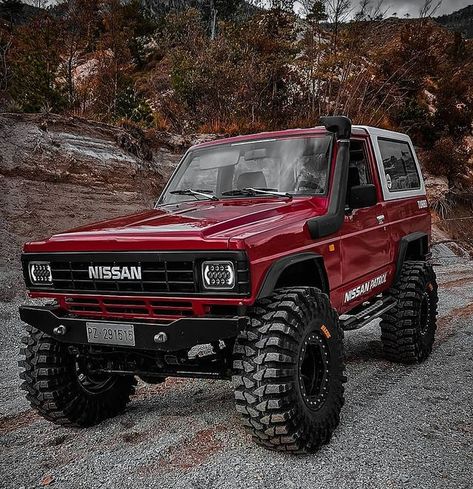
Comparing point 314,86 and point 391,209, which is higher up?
point 314,86

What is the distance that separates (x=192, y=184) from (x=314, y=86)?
41.7ft

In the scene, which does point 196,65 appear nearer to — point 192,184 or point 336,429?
point 192,184

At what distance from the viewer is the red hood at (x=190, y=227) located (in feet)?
9.09

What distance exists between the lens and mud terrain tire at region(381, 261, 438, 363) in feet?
15.4

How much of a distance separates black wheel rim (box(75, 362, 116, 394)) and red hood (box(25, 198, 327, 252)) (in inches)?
38.9

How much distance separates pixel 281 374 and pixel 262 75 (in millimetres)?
13961

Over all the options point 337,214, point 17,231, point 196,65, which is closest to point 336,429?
point 337,214

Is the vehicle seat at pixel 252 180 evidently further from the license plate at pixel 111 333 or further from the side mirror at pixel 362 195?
the license plate at pixel 111 333

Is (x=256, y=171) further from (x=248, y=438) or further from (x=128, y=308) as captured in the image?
(x=248, y=438)

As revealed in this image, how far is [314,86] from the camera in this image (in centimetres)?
1588

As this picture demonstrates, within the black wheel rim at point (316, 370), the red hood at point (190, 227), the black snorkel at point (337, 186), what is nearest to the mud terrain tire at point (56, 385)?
the red hood at point (190, 227)

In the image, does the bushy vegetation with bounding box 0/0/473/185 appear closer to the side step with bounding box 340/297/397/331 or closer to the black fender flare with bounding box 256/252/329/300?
the side step with bounding box 340/297/397/331

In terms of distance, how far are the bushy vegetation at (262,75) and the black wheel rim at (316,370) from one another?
9656 mm

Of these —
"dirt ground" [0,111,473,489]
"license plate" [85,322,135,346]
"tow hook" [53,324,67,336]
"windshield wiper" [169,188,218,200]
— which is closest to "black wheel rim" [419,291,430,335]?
"dirt ground" [0,111,473,489]
